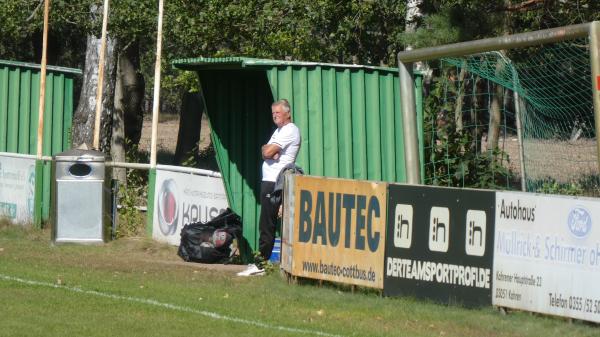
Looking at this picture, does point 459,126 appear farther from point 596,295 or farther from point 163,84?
point 163,84

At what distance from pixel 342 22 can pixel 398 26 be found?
1168mm

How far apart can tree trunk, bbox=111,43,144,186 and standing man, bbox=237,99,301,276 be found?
42.5ft

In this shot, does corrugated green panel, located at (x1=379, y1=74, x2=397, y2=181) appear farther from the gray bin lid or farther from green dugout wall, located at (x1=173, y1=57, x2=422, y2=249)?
the gray bin lid

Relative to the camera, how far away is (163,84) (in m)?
25.4

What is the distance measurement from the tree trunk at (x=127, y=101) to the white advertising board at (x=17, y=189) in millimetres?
7206

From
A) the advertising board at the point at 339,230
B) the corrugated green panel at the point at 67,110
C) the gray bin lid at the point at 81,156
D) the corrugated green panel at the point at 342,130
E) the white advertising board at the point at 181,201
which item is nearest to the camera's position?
the advertising board at the point at 339,230

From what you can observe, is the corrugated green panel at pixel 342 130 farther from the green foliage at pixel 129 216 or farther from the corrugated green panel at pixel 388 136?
the green foliage at pixel 129 216

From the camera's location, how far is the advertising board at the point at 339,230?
436 inches

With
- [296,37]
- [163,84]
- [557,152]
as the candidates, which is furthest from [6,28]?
[557,152]

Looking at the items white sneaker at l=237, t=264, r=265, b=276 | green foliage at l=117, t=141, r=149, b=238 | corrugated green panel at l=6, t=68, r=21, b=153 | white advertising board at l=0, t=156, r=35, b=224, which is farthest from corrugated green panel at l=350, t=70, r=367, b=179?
corrugated green panel at l=6, t=68, r=21, b=153

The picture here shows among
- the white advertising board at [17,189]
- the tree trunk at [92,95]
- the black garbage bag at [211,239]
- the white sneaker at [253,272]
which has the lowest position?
the white sneaker at [253,272]

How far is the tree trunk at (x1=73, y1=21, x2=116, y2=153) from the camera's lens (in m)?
22.6

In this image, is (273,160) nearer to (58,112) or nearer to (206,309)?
(206,309)

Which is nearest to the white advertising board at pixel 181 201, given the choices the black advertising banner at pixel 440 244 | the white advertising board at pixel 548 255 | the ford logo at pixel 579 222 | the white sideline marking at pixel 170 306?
the white sideline marking at pixel 170 306
